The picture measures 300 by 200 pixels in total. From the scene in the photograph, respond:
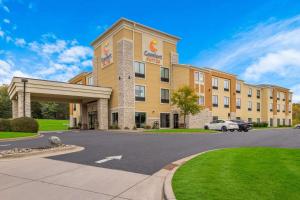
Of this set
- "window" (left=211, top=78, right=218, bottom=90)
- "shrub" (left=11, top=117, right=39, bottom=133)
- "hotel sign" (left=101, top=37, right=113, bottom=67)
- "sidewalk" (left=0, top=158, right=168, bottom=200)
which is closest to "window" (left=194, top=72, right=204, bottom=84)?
"window" (left=211, top=78, right=218, bottom=90)

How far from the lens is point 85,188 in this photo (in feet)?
18.5

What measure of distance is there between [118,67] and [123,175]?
28.5 meters

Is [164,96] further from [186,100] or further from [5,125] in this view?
[5,125]

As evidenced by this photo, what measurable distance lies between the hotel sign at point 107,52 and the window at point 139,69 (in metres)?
4.26

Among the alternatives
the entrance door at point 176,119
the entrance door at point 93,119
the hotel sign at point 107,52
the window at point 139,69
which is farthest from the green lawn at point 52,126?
the entrance door at point 176,119

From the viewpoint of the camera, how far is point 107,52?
37.6 metres

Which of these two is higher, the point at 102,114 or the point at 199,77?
the point at 199,77

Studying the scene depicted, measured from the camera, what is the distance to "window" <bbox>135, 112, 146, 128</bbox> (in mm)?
34031

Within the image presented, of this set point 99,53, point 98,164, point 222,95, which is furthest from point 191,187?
point 222,95

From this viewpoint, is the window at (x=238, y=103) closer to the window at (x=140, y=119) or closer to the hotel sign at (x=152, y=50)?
the hotel sign at (x=152, y=50)

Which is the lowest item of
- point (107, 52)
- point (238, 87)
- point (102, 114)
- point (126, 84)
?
point (102, 114)

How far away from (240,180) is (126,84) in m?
28.4

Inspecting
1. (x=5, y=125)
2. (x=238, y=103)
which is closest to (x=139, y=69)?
(x=5, y=125)

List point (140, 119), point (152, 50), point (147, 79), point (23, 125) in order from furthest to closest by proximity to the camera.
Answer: point (152, 50) → point (147, 79) → point (140, 119) → point (23, 125)
